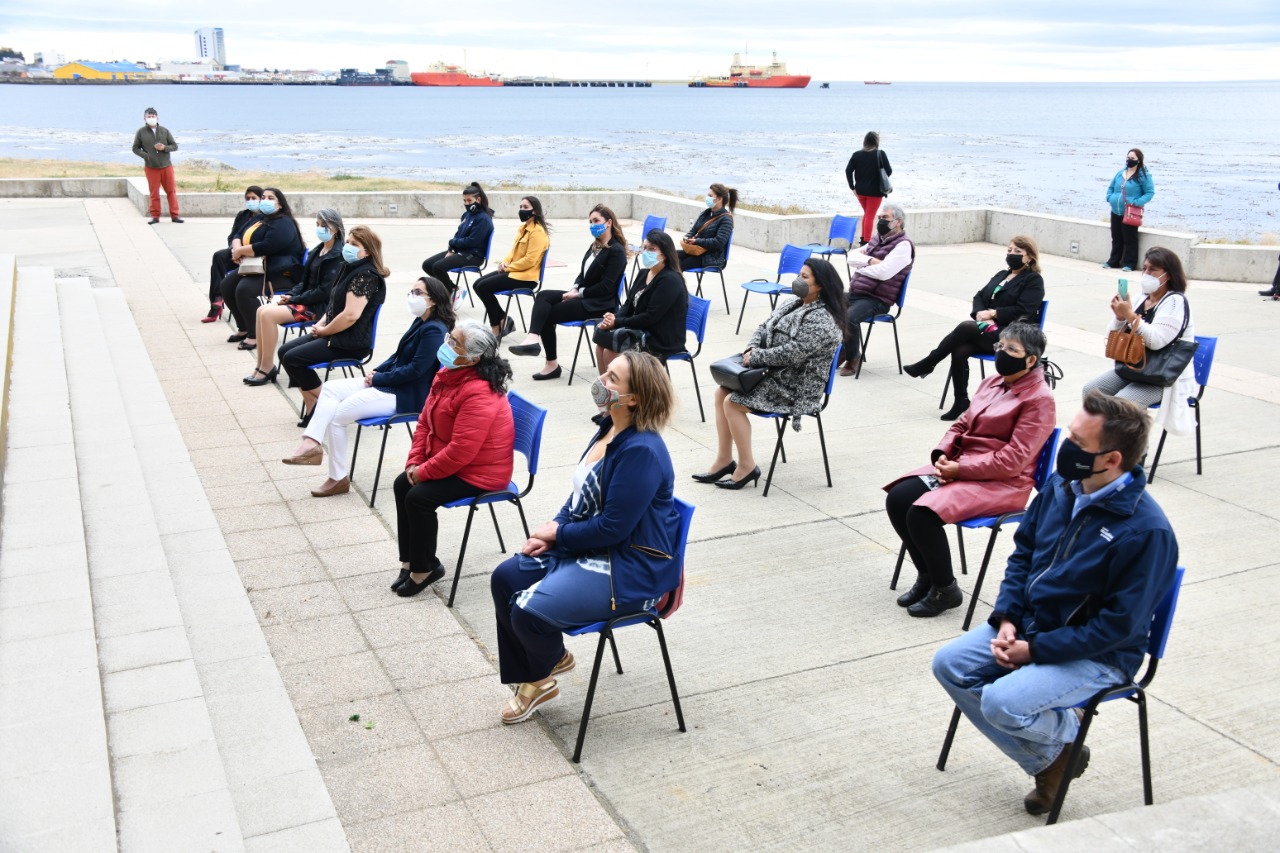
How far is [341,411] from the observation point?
691cm

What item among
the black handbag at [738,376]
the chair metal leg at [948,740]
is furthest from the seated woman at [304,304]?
the chair metal leg at [948,740]

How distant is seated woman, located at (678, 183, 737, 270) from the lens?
12.2 meters

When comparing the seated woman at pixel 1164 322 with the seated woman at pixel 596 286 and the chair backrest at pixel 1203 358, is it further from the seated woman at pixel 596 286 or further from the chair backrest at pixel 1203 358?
the seated woman at pixel 596 286

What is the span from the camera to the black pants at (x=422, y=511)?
557cm

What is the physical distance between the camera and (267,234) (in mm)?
10438

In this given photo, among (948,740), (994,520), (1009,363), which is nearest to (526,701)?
(948,740)

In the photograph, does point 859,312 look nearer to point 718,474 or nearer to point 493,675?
point 718,474

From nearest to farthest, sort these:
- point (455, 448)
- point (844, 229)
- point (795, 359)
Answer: point (455, 448) → point (795, 359) → point (844, 229)

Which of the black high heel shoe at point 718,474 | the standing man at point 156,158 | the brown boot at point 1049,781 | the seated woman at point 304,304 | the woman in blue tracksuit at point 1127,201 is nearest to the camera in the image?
the brown boot at point 1049,781

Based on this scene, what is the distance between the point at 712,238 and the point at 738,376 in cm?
546

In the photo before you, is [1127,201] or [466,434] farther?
[1127,201]

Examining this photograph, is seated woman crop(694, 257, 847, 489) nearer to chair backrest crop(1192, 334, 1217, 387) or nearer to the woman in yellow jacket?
chair backrest crop(1192, 334, 1217, 387)

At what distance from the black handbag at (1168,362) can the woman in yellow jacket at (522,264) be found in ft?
18.9

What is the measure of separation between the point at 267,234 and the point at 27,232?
9223mm
